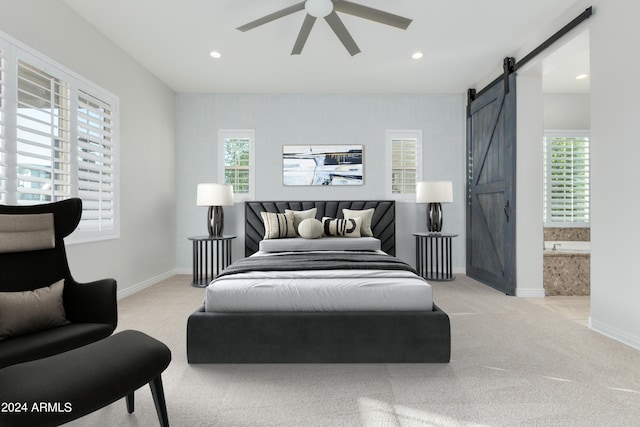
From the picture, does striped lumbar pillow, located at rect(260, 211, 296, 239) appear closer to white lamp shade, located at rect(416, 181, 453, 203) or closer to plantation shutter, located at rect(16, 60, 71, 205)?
white lamp shade, located at rect(416, 181, 453, 203)

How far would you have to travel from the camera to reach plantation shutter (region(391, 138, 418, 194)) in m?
5.52

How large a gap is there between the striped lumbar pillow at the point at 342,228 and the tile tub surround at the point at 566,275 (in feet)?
7.52

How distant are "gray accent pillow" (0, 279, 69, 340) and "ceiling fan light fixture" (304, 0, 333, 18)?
8.64ft

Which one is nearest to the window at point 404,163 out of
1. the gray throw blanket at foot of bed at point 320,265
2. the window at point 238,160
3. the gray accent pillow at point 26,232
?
the window at point 238,160

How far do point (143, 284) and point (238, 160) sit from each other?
2.27 metres

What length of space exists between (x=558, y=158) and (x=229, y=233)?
5.34 metres

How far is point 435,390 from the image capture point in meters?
1.95

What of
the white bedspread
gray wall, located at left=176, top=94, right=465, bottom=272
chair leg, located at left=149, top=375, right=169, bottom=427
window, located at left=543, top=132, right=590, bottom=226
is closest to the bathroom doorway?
window, located at left=543, top=132, right=590, bottom=226

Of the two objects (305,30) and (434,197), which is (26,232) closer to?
(305,30)

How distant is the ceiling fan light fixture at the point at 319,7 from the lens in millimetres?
2713

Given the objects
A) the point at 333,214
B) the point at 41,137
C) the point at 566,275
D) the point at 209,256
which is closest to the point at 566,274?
the point at 566,275

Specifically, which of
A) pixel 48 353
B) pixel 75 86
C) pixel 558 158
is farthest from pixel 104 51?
pixel 558 158

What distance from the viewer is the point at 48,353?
166 cm

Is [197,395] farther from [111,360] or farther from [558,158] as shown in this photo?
[558,158]
